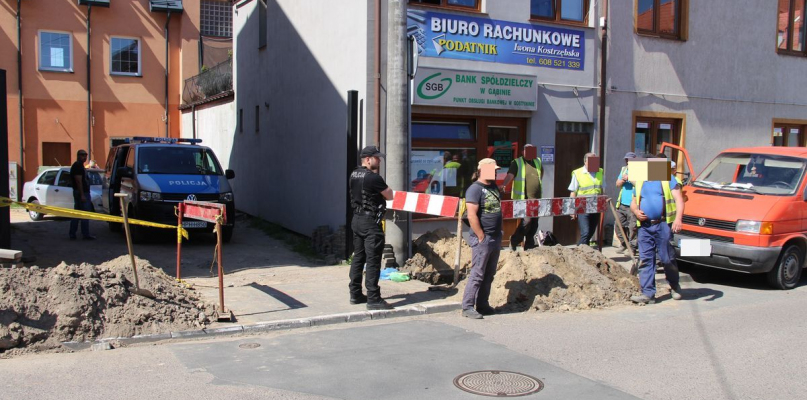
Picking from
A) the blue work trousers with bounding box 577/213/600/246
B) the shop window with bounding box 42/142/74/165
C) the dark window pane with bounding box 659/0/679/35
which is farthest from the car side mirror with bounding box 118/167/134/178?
the shop window with bounding box 42/142/74/165

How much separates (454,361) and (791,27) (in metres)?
15.5

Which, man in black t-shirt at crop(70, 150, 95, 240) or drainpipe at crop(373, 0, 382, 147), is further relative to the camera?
man in black t-shirt at crop(70, 150, 95, 240)

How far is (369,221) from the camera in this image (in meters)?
7.95

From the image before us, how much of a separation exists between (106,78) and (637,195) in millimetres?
22521

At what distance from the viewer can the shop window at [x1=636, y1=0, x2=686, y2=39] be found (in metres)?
14.3

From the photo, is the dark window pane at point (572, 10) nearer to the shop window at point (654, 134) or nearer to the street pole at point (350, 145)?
the shop window at point (654, 134)

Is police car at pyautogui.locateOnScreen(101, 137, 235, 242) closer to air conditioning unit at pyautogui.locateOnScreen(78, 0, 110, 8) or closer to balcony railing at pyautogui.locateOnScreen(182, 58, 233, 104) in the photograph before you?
balcony railing at pyautogui.locateOnScreen(182, 58, 233, 104)

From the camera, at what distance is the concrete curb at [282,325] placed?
6535 millimetres

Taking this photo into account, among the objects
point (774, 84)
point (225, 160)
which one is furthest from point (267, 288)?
point (774, 84)

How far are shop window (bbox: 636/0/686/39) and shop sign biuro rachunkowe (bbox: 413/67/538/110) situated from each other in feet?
11.5

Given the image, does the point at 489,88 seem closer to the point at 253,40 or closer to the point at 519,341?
the point at 519,341

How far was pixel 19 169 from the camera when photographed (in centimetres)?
2400

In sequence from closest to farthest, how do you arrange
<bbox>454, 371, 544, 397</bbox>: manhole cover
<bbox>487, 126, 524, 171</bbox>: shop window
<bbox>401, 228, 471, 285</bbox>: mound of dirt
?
<bbox>454, 371, 544, 397</bbox>: manhole cover → <bbox>401, 228, 471, 285</bbox>: mound of dirt → <bbox>487, 126, 524, 171</bbox>: shop window

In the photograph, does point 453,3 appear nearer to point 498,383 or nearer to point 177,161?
point 177,161
